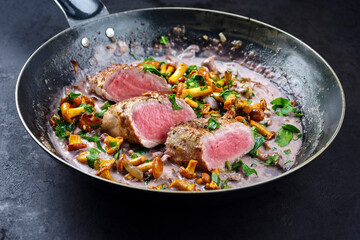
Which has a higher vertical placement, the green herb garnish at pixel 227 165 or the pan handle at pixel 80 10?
the pan handle at pixel 80 10

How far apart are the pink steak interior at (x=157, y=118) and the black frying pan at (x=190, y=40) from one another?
609 millimetres

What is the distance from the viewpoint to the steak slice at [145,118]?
263 cm

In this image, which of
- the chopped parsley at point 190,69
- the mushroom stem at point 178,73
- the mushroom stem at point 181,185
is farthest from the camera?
the chopped parsley at point 190,69

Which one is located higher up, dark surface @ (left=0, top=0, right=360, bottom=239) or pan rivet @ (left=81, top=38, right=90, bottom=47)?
pan rivet @ (left=81, top=38, right=90, bottom=47)

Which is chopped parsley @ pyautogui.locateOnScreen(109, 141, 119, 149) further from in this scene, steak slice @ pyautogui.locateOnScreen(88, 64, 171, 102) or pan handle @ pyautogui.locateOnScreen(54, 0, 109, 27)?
pan handle @ pyautogui.locateOnScreen(54, 0, 109, 27)

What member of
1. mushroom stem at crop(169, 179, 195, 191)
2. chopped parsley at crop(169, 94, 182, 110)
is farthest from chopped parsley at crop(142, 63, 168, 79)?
mushroom stem at crop(169, 179, 195, 191)

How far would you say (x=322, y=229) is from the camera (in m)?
2.42

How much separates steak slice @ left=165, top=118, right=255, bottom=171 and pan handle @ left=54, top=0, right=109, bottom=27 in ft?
4.90

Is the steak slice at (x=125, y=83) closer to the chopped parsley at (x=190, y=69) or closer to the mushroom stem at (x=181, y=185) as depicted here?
the chopped parsley at (x=190, y=69)

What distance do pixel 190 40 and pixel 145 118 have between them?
1333mm

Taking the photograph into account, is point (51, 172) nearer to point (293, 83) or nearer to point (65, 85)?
point (65, 85)

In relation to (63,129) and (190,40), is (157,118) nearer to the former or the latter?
(63,129)

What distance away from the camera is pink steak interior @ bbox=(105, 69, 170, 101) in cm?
304

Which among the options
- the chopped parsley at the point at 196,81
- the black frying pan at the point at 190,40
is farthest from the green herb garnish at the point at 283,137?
the chopped parsley at the point at 196,81
